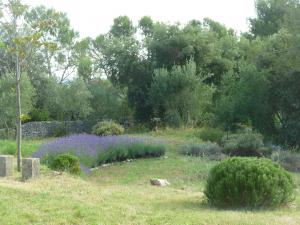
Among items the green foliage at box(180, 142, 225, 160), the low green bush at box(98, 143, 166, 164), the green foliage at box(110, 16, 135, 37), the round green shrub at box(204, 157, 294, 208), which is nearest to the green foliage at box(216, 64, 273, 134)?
the green foliage at box(180, 142, 225, 160)

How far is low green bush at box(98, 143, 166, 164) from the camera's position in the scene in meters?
15.8

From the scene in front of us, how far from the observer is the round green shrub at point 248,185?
7828 mm

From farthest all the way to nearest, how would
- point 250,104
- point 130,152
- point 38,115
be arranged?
point 38,115
point 250,104
point 130,152

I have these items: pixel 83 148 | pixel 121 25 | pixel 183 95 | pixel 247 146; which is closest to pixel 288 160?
pixel 247 146

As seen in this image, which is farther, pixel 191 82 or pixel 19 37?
pixel 191 82

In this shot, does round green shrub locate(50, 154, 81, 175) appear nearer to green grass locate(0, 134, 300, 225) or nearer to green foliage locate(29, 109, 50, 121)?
green grass locate(0, 134, 300, 225)

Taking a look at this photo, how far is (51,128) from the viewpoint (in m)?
29.1

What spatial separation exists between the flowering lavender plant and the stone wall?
1166 cm

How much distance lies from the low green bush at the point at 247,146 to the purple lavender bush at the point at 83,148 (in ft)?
10.3

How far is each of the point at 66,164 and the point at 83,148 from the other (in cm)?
299

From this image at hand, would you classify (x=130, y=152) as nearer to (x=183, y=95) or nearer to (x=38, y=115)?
(x=183, y=95)

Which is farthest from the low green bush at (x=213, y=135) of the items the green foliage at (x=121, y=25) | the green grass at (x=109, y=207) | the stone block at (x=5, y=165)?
the green foliage at (x=121, y=25)

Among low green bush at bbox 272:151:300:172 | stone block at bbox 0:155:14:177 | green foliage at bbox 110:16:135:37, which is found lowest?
low green bush at bbox 272:151:300:172

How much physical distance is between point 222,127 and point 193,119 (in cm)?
633
